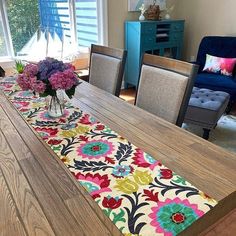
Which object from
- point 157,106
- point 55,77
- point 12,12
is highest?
point 12,12

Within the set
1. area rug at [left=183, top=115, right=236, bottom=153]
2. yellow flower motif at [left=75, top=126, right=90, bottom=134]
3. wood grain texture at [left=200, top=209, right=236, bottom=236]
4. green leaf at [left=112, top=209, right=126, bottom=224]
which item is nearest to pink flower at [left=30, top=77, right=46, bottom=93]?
yellow flower motif at [left=75, top=126, right=90, bottom=134]

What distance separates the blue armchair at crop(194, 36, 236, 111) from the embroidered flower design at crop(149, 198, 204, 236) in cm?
267

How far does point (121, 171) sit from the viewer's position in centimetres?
88

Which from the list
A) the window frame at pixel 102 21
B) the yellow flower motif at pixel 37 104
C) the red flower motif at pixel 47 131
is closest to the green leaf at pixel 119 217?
the red flower motif at pixel 47 131

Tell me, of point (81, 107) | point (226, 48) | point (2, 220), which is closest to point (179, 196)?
point (2, 220)

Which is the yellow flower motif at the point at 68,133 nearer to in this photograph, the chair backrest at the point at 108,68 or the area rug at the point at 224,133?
the chair backrest at the point at 108,68

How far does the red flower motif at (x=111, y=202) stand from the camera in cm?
72

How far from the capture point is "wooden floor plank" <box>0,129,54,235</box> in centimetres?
66

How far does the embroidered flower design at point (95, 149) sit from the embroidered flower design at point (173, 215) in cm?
34

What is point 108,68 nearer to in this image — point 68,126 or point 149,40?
point 68,126

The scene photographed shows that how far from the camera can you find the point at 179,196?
0.75 m

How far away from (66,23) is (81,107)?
104 inches

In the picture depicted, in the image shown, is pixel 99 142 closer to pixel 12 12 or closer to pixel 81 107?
pixel 81 107

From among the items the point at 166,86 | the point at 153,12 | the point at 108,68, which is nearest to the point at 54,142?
the point at 166,86
